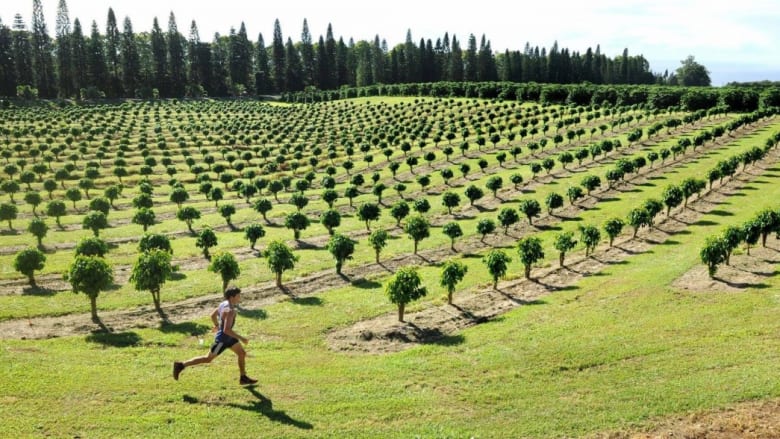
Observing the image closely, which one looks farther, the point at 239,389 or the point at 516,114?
the point at 516,114

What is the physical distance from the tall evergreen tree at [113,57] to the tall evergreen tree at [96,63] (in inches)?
80.5

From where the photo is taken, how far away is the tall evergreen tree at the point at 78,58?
577 ft

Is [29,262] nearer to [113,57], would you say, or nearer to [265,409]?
[265,409]

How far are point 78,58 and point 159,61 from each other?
24495mm

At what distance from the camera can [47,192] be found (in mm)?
75938

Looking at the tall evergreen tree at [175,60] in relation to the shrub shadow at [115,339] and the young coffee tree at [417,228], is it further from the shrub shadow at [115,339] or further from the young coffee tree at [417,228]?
the shrub shadow at [115,339]

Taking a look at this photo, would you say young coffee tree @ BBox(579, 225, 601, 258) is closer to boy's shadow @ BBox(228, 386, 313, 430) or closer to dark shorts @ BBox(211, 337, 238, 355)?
boy's shadow @ BBox(228, 386, 313, 430)

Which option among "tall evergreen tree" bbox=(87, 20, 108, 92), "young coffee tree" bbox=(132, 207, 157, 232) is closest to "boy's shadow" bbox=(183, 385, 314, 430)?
"young coffee tree" bbox=(132, 207, 157, 232)

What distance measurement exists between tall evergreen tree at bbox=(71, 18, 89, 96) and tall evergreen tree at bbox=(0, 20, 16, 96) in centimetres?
1651

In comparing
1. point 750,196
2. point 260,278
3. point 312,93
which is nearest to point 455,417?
point 260,278

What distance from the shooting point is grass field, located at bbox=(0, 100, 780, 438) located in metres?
17.5

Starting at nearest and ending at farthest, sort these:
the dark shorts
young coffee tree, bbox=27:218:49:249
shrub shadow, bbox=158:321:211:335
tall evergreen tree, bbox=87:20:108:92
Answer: the dark shorts, shrub shadow, bbox=158:321:211:335, young coffee tree, bbox=27:218:49:249, tall evergreen tree, bbox=87:20:108:92

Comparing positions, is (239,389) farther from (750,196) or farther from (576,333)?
(750,196)

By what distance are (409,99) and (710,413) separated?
14677cm
